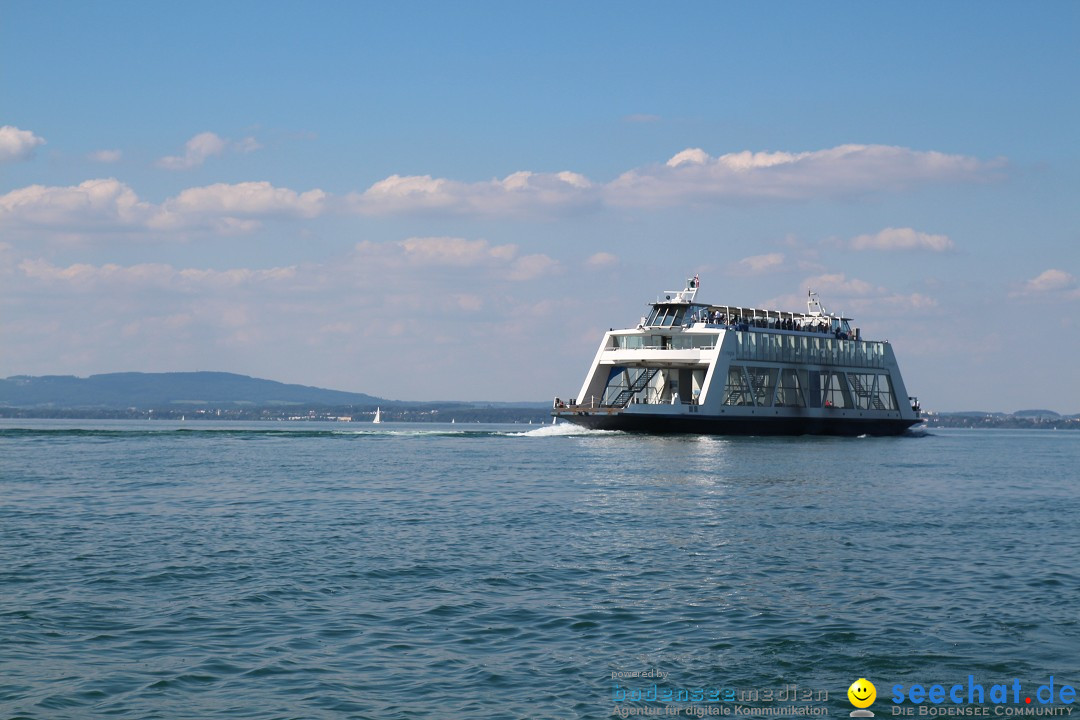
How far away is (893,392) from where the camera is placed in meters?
118

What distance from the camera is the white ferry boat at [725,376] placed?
89725 mm

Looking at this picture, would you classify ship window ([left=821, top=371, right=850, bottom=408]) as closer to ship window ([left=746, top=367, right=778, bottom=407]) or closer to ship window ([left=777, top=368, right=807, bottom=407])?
ship window ([left=777, top=368, right=807, bottom=407])

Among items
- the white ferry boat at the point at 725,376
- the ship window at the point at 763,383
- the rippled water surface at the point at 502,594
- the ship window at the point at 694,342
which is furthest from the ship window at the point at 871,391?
the rippled water surface at the point at 502,594

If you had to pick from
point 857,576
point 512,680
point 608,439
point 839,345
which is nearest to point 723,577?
point 857,576

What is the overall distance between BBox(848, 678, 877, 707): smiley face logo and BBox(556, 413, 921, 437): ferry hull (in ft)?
232

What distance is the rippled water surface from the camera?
15445mm

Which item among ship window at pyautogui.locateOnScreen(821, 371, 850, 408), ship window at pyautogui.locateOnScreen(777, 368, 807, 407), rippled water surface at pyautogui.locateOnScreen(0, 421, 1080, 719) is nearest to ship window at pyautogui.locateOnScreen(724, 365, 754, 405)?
ship window at pyautogui.locateOnScreen(777, 368, 807, 407)

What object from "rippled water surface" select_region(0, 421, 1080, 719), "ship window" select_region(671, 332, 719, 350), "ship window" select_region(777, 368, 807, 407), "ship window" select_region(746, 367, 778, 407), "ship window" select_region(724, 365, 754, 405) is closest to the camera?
"rippled water surface" select_region(0, 421, 1080, 719)

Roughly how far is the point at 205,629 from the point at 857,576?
535 inches

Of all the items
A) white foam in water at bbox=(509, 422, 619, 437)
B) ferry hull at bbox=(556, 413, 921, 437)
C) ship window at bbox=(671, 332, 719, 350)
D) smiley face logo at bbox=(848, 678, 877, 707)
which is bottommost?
smiley face logo at bbox=(848, 678, 877, 707)

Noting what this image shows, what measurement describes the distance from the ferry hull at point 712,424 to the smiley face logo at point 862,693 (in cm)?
7063

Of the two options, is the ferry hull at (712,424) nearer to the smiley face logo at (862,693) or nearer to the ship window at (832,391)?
the ship window at (832,391)

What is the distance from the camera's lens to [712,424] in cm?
9000

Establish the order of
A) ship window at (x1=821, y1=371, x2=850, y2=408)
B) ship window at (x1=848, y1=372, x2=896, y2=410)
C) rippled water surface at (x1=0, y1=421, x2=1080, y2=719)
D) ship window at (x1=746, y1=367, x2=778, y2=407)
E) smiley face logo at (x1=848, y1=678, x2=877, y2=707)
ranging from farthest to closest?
ship window at (x1=848, y1=372, x2=896, y2=410) < ship window at (x1=821, y1=371, x2=850, y2=408) < ship window at (x1=746, y1=367, x2=778, y2=407) < rippled water surface at (x1=0, y1=421, x2=1080, y2=719) < smiley face logo at (x1=848, y1=678, x2=877, y2=707)
